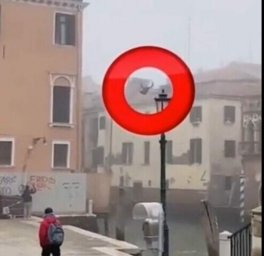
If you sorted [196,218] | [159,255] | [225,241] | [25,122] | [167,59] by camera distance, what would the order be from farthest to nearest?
[25,122] → [196,218] → [225,241] → [159,255] → [167,59]

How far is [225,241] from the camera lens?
5.88 feet

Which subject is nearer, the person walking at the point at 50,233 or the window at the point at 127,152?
the person walking at the point at 50,233

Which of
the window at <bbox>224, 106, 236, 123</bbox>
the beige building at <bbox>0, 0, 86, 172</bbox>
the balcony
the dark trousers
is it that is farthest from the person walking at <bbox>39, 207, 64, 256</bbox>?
the beige building at <bbox>0, 0, 86, 172</bbox>

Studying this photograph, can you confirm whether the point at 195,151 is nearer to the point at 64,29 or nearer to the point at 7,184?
the point at 7,184

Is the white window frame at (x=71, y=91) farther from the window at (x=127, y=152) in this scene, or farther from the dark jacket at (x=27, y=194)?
the window at (x=127, y=152)

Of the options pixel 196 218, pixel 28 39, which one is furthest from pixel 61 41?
pixel 196 218

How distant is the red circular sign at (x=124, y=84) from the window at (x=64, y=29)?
4893 mm

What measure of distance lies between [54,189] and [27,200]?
0.35m

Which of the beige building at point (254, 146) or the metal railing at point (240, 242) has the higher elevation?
the beige building at point (254, 146)

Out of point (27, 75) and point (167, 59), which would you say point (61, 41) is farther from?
point (167, 59)

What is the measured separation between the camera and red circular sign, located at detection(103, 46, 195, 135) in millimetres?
448

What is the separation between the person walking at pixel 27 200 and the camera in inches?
193

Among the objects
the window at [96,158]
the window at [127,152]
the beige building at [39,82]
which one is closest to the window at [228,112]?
the window at [127,152]

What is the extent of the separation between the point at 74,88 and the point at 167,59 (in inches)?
203
